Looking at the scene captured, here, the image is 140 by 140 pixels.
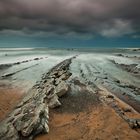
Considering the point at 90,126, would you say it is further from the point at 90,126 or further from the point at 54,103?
the point at 54,103

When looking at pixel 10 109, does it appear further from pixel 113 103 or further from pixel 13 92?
pixel 113 103

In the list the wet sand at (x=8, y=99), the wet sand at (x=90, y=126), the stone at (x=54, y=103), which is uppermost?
the stone at (x=54, y=103)

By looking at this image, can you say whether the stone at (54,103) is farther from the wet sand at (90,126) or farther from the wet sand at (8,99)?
the wet sand at (8,99)

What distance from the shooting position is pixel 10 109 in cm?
1539

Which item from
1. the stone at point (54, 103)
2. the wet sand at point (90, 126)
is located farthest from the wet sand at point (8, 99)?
the wet sand at point (90, 126)

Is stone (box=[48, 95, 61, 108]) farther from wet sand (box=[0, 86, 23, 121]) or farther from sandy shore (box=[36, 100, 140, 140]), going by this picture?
wet sand (box=[0, 86, 23, 121])

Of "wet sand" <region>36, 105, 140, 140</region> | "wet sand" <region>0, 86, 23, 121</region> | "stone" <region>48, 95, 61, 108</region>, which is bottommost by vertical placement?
"wet sand" <region>0, 86, 23, 121</region>

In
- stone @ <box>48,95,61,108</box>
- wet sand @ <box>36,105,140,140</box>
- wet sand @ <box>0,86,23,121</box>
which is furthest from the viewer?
wet sand @ <box>0,86,23,121</box>

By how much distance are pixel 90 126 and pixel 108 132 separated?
3.89 feet

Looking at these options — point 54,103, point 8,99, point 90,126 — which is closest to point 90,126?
point 90,126

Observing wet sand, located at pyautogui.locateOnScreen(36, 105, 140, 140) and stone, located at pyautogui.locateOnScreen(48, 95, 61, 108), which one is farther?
stone, located at pyautogui.locateOnScreen(48, 95, 61, 108)

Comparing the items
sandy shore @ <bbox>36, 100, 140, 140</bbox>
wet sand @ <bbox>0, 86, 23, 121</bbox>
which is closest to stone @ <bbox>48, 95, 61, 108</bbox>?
sandy shore @ <bbox>36, 100, 140, 140</bbox>

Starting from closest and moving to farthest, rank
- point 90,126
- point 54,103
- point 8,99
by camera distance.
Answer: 1. point 90,126
2. point 54,103
3. point 8,99

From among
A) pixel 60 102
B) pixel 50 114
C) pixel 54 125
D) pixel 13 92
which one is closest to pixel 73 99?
pixel 60 102
